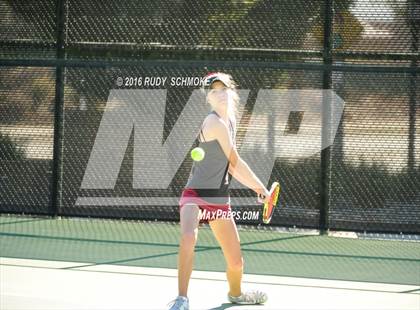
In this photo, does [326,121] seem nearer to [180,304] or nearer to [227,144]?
[227,144]

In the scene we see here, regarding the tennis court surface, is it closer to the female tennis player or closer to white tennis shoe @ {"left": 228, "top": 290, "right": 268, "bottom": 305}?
white tennis shoe @ {"left": 228, "top": 290, "right": 268, "bottom": 305}

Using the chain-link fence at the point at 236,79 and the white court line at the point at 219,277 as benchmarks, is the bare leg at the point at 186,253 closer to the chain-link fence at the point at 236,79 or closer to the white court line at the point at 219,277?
the white court line at the point at 219,277

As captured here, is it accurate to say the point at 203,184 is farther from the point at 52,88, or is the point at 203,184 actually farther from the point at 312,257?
the point at 52,88

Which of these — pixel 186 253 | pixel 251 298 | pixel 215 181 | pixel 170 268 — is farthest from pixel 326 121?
pixel 186 253

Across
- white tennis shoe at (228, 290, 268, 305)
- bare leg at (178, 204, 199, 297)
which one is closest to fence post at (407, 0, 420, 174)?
white tennis shoe at (228, 290, 268, 305)

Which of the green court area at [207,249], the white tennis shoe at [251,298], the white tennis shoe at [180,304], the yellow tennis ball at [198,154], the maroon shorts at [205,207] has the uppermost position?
the green court area at [207,249]

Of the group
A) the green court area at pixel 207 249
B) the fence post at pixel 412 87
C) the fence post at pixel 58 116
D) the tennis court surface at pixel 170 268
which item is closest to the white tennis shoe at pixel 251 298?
the tennis court surface at pixel 170 268

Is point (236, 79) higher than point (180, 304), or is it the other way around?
point (236, 79)

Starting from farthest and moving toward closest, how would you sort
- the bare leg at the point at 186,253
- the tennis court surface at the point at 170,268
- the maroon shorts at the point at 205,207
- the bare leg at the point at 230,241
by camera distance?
the tennis court surface at the point at 170,268, the bare leg at the point at 230,241, the maroon shorts at the point at 205,207, the bare leg at the point at 186,253

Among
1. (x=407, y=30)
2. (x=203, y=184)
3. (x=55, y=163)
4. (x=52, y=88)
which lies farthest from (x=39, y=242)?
(x=407, y=30)

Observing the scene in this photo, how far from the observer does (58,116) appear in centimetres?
1132

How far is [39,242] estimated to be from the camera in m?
A: 9.84

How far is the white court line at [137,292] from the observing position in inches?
263

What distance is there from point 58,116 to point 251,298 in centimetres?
551
